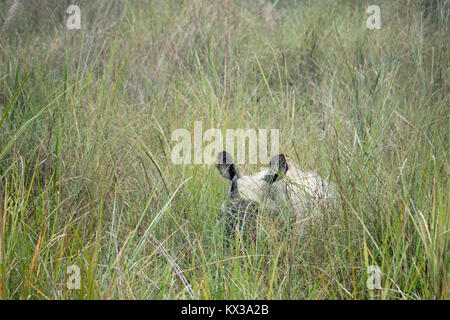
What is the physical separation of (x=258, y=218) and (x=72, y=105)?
1.29m

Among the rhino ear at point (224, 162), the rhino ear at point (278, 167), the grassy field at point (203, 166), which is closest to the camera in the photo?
the grassy field at point (203, 166)

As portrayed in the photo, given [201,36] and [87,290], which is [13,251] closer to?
[87,290]

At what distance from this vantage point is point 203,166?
2.77 metres

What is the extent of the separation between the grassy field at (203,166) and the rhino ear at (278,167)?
16 centimetres

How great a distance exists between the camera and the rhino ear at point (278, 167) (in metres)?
2.32

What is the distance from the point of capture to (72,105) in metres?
2.71

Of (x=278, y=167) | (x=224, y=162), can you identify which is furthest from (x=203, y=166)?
(x=278, y=167)

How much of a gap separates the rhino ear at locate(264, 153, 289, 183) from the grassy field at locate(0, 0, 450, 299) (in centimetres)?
16

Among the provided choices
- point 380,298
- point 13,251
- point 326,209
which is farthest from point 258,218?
point 13,251

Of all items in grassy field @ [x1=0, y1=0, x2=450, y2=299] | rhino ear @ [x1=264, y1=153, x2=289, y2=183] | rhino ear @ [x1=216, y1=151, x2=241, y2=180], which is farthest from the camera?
rhino ear @ [x1=216, y1=151, x2=241, y2=180]

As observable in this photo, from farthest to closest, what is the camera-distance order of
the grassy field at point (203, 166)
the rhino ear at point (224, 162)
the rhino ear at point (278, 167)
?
the rhino ear at point (224, 162)
the rhino ear at point (278, 167)
the grassy field at point (203, 166)

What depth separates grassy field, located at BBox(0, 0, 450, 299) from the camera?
1881mm

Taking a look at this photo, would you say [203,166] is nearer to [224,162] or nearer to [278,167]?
[224,162]

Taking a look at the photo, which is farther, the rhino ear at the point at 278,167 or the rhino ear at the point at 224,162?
the rhino ear at the point at 224,162
